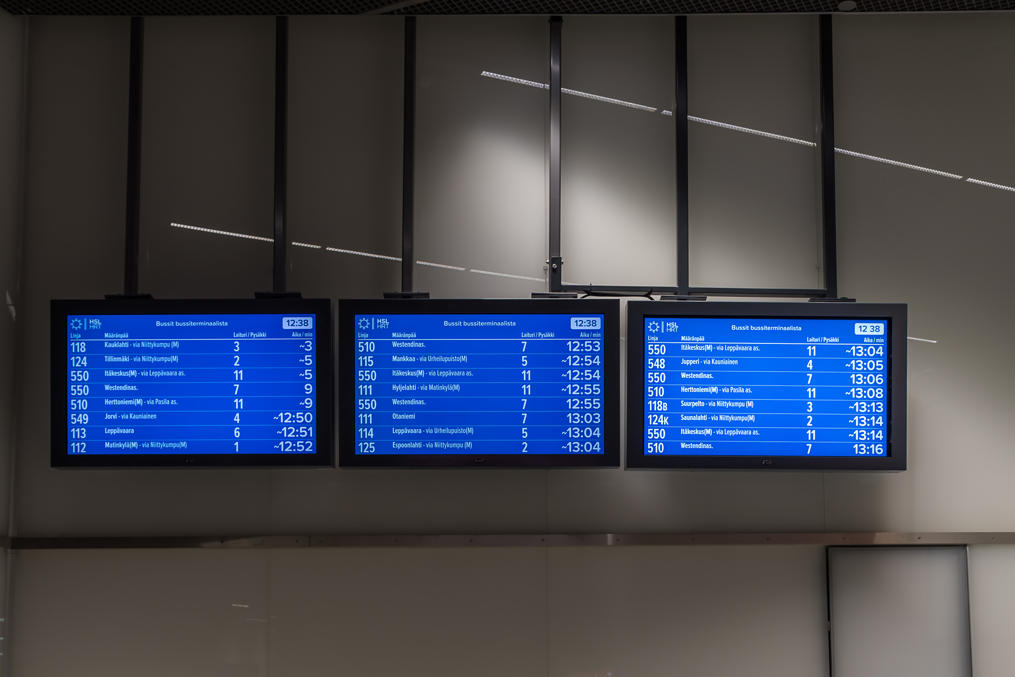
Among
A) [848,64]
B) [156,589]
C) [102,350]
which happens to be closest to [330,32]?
[102,350]

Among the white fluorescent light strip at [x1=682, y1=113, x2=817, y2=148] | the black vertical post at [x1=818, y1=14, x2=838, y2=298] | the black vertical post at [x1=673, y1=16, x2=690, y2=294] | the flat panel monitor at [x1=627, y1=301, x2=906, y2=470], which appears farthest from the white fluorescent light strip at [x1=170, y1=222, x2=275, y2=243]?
the black vertical post at [x1=818, y1=14, x2=838, y2=298]

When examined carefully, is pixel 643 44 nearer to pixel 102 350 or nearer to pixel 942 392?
pixel 942 392

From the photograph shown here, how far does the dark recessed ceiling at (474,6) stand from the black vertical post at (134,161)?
0.45ft

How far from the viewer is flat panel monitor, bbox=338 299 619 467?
2582 millimetres

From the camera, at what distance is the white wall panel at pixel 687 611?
9.11 feet

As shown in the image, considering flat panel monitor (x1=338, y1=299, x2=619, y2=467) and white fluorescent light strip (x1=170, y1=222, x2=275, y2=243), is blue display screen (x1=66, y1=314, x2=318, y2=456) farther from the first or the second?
white fluorescent light strip (x1=170, y1=222, x2=275, y2=243)

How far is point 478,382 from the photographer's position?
260 cm

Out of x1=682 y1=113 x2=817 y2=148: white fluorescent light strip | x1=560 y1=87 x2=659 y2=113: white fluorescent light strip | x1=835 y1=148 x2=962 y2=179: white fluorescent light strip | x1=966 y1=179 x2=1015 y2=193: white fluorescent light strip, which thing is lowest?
x1=966 y1=179 x2=1015 y2=193: white fluorescent light strip

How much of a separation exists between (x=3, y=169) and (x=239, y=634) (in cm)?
179

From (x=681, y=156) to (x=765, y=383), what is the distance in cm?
84

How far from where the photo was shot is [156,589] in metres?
2.79

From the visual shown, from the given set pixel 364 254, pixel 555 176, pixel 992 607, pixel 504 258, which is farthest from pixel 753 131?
pixel 992 607

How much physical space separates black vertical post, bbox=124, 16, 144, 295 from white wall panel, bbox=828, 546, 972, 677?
259 centimetres

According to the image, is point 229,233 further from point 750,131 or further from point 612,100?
point 750,131
